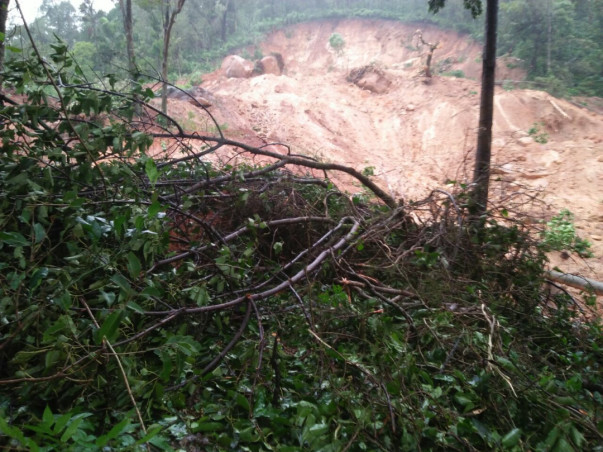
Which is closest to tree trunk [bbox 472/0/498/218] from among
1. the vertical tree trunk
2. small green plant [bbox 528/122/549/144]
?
small green plant [bbox 528/122/549/144]

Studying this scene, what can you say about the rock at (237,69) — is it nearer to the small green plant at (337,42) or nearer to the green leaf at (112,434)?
the small green plant at (337,42)

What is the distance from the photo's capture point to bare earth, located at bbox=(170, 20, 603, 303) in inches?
420

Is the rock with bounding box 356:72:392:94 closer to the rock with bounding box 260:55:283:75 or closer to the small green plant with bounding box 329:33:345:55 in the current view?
the rock with bounding box 260:55:283:75

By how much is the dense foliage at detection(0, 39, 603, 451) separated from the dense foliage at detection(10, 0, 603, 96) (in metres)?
4.89

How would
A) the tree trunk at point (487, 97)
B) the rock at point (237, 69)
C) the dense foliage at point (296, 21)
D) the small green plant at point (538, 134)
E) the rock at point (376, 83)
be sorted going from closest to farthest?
the tree trunk at point (487, 97), the small green plant at point (538, 134), the dense foliage at point (296, 21), the rock at point (376, 83), the rock at point (237, 69)

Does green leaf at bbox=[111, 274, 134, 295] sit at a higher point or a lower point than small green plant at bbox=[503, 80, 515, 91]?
higher

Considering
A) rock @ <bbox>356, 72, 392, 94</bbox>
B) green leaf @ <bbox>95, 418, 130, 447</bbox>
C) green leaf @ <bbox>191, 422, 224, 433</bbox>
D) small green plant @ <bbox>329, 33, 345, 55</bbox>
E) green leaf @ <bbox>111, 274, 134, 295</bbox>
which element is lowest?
rock @ <bbox>356, 72, 392, 94</bbox>

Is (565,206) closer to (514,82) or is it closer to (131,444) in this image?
(514,82)

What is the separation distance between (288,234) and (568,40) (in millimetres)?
20544

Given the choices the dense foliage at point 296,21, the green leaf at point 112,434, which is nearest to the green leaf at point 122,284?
the green leaf at point 112,434

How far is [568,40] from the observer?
665 inches

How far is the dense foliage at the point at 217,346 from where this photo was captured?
1.21m

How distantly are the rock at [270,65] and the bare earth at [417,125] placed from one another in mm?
2437

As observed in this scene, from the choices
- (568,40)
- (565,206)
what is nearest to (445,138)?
(565,206)
